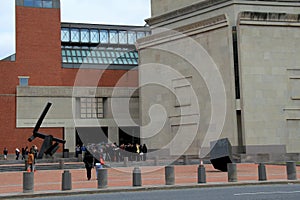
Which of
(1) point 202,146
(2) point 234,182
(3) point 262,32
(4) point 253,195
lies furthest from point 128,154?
(4) point 253,195

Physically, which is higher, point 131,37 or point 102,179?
point 131,37

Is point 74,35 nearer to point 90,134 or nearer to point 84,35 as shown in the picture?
point 84,35

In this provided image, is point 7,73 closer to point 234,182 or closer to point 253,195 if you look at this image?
point 234,182

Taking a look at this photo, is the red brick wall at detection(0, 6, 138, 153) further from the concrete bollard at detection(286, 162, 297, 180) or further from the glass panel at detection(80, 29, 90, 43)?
the concrete bollard at detection(286, 162, 297, 180)

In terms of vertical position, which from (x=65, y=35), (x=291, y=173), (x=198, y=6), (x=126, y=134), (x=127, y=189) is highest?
(x=65, y=35)

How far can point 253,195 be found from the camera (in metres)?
15.6

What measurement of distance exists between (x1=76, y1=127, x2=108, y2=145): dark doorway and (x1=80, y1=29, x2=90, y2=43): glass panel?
19.8m

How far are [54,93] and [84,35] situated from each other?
2005 cm

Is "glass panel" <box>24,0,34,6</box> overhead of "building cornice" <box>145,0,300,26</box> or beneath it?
overhead

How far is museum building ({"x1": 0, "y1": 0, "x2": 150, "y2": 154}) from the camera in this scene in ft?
187

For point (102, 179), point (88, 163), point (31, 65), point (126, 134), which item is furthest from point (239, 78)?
point (31, 65)

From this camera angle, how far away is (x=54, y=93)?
5828 centimetres

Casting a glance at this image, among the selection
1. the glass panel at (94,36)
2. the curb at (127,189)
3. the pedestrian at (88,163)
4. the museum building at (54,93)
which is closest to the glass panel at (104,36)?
the glass panel at (94,36)

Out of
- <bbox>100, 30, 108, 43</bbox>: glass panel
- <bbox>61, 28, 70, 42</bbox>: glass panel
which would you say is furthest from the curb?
<bbox>100, 30, 108, 43</bbox>: glass panel
